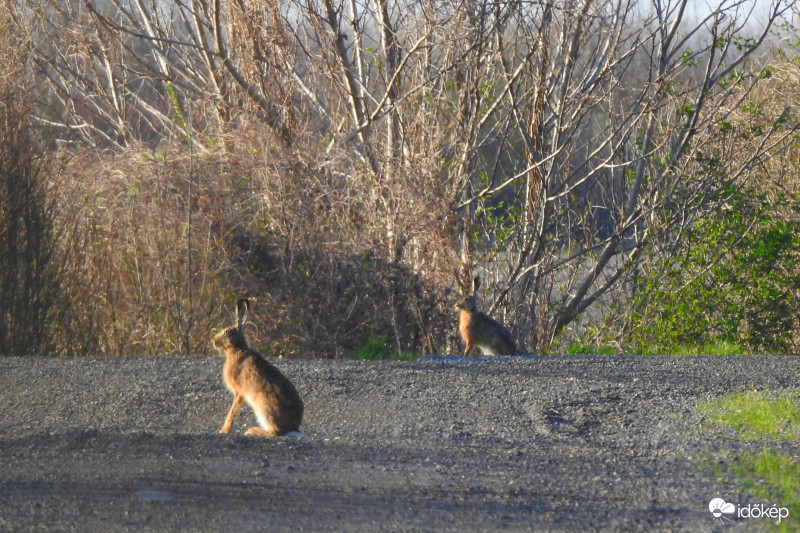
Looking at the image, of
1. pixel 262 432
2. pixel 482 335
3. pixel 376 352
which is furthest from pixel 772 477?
pixel 376 352

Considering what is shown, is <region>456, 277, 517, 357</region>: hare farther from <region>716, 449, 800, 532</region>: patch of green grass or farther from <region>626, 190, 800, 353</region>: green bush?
<region>716, 449, 800, 532</region>: patch of green grass

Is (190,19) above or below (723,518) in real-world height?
above

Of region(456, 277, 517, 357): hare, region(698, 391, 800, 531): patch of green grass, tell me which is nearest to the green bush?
region(456, 277, 517, 357): hare

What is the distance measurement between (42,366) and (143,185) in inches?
144

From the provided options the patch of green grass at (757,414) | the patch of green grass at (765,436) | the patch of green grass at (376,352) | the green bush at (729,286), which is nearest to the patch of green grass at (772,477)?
the patch of green grass at (765,436)

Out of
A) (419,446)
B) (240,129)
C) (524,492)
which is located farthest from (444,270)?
(524,492)

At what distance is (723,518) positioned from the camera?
528 centimetres

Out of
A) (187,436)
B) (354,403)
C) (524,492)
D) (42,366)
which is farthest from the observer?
(42,366)

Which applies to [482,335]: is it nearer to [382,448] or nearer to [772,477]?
[382,448]

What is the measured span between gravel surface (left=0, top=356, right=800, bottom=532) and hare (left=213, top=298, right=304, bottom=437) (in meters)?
0.30

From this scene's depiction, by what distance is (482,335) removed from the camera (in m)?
12.2

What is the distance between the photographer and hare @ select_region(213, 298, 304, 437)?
7.25m

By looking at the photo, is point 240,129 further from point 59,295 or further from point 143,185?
point 59,295

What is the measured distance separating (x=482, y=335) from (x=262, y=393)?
517 centimetres
